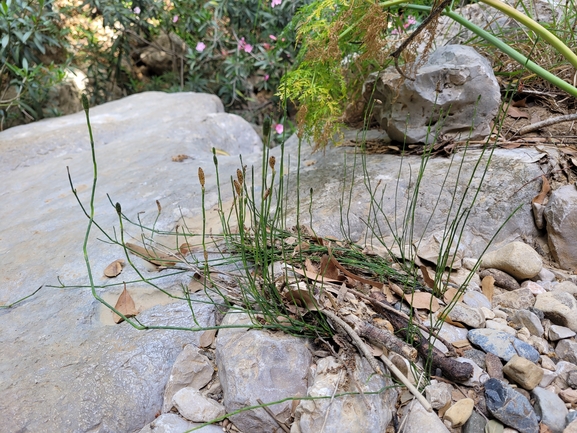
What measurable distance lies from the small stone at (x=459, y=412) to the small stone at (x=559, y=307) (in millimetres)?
481

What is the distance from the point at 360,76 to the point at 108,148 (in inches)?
77.2

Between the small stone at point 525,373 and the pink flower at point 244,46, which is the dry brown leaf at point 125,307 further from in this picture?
the pink flower at point 244,46

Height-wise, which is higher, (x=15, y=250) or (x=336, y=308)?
(x=336, y=308)

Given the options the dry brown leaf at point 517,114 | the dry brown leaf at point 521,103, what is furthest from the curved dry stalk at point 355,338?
the dry brown leaf at point 521,103

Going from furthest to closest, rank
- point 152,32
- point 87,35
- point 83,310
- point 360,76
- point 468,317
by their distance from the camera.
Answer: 1. point 152,32
2. point 87,35
3. point 360,76
4. point 83,310
5. point 468,317

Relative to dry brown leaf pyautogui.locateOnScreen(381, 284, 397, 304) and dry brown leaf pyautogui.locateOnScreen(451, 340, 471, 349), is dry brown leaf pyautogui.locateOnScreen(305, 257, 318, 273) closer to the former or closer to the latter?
dry brown leaf pyautogui.locateOnScreen(381, 284, 397, 304)


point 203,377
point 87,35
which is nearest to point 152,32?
point 87,35

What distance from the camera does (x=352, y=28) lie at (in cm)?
174

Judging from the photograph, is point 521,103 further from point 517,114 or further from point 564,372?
point 564,372

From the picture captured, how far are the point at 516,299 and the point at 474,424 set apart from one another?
567 mm

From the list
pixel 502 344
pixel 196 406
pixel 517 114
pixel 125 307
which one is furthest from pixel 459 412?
pixel 517 114

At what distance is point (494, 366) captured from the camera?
112 cm

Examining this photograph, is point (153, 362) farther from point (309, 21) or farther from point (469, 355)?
point (309, 21)

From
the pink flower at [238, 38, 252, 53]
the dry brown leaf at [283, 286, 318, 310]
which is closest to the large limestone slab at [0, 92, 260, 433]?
the dry brown leaf at [283, 286, 318, 310]
